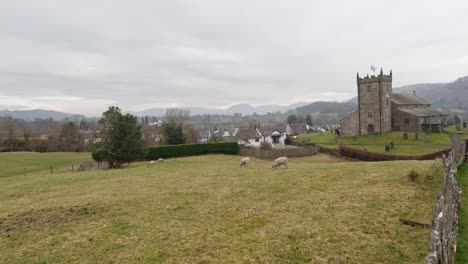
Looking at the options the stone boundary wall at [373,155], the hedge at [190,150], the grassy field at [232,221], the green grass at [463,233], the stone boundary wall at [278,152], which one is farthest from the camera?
the stone boundary wall at [278,152]

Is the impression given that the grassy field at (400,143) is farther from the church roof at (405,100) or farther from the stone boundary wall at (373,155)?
the church roof at (405,100)

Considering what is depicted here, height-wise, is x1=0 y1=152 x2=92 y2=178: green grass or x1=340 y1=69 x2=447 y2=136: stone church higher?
x1=340 y1=69 x2=447 y2=136: stone church

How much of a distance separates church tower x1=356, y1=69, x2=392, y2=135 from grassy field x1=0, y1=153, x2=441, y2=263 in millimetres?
51593

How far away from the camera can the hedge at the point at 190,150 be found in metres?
51.5

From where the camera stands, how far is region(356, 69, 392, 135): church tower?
219 ft

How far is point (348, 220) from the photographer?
39.8ft

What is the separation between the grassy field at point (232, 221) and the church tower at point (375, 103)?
51.6m

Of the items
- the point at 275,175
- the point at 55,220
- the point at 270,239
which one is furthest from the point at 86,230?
the point at 275,175

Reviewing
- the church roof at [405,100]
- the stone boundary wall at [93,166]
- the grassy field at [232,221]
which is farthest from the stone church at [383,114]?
the stone boundary wall at [93,166]

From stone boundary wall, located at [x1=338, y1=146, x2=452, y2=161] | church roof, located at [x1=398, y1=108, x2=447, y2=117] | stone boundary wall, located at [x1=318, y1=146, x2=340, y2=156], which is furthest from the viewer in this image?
church roof, located at [x1=398, y1=108, x2=447, y2=117]

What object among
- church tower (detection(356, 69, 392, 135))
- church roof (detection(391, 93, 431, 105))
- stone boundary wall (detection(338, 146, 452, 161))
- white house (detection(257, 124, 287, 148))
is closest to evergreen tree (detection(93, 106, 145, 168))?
stone boundary wall (detection(338, 146, 452, 161))

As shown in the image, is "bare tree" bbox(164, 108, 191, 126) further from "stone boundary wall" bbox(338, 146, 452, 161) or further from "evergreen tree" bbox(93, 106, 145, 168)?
"stone boundary wall" bbox(338, 146, 452, 161)

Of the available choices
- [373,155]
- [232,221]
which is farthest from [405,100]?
[232,221]

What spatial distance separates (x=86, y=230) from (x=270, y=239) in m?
8.33
